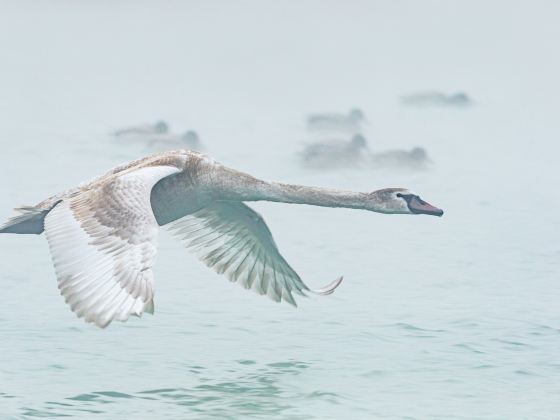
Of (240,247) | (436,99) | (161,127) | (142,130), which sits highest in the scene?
(436,99)

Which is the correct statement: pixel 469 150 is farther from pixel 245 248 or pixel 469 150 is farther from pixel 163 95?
pixel 245 248

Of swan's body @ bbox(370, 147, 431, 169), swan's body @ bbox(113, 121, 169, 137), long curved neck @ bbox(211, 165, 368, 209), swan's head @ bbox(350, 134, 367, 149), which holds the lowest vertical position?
long curved neck @ bbox(211, 165, 368, 209)

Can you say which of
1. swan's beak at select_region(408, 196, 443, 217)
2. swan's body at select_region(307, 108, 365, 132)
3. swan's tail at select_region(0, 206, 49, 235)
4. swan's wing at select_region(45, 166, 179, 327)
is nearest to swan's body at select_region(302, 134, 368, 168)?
swan's body at select_region(307, 108, 365, 132)

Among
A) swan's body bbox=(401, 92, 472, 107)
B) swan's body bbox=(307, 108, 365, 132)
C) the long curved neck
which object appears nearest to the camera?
the long curved neck

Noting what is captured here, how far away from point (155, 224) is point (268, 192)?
2787 millimetres

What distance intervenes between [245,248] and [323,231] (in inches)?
338

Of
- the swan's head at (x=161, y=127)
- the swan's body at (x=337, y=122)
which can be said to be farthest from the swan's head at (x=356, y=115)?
the swan's head at (x=161, y=127)

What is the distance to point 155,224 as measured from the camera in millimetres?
15977

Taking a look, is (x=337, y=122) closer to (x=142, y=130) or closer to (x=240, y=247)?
(x=142, y=130)

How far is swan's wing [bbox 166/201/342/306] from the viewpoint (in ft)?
63.7

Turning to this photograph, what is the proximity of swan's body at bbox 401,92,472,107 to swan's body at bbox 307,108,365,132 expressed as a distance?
6041 mm

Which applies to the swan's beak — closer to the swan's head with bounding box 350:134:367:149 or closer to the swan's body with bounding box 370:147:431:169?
the swan's body with bounding box 370:147:431:169

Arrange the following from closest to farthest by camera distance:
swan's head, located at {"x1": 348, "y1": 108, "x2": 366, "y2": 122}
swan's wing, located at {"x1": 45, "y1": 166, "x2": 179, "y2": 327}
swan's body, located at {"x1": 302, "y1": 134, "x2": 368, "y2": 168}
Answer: swan's wing, located at {"x1": 45, "y1": 166, "x2": 179, "y2": 327}, swan's body, located at {"x1": 302, "y1": 134, "x2": 368, "y2": 168}, swan's head, located at {"x1": 348, "y1": 108, "x2": 366, "y2": 122}

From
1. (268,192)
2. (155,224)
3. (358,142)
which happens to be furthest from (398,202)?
(358,142)
